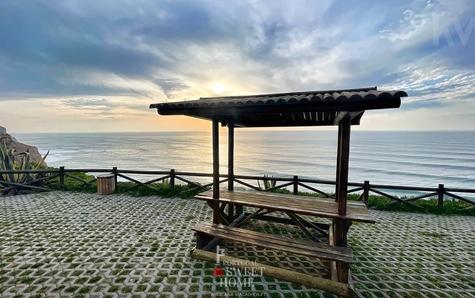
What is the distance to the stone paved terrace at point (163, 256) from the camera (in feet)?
11.0

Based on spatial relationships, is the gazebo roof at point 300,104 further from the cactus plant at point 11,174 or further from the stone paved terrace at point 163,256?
the cactus plant at point 11,174

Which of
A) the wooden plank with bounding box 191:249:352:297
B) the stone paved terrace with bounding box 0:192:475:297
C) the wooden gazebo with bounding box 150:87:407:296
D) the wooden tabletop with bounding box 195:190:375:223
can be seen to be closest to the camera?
the wooden gazebo with bounding box 150:87:407:296

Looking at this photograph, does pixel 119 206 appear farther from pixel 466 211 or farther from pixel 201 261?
pixel 466 211

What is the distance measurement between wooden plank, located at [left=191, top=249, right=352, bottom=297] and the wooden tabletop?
951 mm

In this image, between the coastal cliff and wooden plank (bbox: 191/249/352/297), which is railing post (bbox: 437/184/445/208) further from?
the coastal cliff

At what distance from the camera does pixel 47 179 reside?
969 cm

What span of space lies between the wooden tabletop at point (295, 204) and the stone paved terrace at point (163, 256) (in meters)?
0.99

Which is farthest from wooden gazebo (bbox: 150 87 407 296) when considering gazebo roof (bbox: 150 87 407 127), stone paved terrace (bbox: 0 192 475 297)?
stone paved terrace (bbox: 0 192 475 297)

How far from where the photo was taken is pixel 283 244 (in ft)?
12.4

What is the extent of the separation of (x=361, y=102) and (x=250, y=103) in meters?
1.48

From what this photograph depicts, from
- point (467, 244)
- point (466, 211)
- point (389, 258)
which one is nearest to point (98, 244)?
point (389, 258)

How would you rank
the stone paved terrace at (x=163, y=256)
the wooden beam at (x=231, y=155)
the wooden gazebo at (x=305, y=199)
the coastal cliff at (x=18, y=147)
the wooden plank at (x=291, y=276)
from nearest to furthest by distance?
1. the wooden gazebo at (x=305, y=199)
2. the wooden plank at (x=291, y=276)
3. the stone paved terrace at (x=163, y=256)
4. the wooden beam at (x=231, y=155)
5. the coastal cliff at (x=18, y=147)

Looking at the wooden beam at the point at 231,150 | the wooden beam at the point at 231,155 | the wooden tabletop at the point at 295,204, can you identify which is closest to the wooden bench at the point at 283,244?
the wooden tabletop at the point at 295,204

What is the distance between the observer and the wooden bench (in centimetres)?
340
